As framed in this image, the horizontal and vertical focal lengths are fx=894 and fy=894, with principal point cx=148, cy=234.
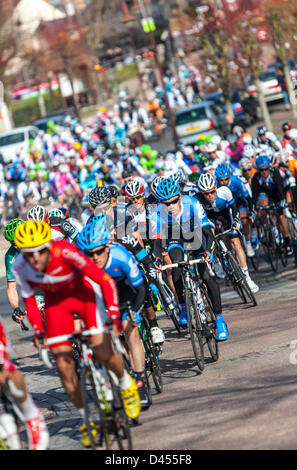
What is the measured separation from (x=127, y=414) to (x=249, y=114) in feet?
107

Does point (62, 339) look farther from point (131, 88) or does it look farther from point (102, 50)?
point (102, 50)

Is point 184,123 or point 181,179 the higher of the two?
point 184,123

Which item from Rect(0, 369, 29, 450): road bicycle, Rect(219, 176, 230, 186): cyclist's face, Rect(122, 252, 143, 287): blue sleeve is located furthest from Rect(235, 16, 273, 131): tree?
Rect(0, 369, 29, 450): road bicycle

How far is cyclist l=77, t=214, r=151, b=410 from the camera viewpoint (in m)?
7.53

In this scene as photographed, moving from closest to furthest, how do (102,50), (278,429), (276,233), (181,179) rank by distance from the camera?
(278,429)
(181,179)
(276,233)
(102,50)

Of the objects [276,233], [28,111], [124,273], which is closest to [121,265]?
[124,273]

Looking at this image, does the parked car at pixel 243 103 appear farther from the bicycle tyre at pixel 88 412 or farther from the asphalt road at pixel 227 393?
the bicycle tyre at pixel 88 412

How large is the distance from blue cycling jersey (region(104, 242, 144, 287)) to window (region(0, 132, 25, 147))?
3147 cm

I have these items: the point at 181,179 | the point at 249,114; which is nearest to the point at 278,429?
the point at 181,179

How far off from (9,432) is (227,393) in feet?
7.40

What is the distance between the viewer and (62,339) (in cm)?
717

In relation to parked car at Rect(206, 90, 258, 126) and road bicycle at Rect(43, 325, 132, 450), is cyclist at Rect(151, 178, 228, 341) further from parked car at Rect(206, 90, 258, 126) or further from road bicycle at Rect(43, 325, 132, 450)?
parked car at Rect(206, 90, 258, 126)

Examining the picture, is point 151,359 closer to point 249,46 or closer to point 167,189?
point 167,189

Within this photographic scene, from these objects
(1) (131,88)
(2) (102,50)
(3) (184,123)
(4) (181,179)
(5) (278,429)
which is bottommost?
(5) (278,429)
